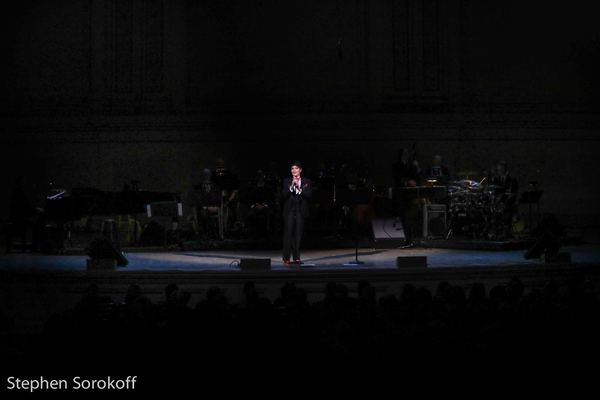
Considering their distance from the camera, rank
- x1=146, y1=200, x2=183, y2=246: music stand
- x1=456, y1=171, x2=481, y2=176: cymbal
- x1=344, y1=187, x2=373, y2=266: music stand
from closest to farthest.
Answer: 1. x1=344, y1=187, x2=373, y2=266: music stand
2. x1=146, y1=200, x2=183, y2=246: music stand
3. x1=456, y1=171, x2=481, y2=176: cymbal

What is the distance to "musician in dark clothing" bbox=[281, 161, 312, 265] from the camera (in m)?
11.2

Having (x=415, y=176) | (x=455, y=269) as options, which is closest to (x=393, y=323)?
(x=455, y=269)

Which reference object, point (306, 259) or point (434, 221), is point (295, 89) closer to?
point (434, 221)

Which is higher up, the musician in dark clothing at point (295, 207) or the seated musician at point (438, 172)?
the seated musician at point (438, 172)

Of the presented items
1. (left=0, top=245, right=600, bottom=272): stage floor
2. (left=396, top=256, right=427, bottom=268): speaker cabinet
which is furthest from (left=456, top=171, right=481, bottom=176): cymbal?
(left=396, top=256, right=427, bottom=268): speaker cabinet

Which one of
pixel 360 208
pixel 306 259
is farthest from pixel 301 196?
pixel 360 208

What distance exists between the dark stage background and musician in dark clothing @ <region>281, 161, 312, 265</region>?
5663mm

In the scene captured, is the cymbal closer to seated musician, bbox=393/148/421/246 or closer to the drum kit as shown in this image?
the drum kit

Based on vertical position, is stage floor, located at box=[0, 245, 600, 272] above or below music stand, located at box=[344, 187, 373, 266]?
below

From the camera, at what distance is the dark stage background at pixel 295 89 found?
16969 mm

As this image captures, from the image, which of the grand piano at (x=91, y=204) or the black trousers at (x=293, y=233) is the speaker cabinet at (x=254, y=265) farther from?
the grand piano at (x=91, y=204)

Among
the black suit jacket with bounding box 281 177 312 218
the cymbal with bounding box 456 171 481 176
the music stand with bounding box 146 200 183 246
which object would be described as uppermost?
the cymbal with bounding box 456 171 481 176

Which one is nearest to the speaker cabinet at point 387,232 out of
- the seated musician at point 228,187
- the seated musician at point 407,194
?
the seated musician at point 407,194

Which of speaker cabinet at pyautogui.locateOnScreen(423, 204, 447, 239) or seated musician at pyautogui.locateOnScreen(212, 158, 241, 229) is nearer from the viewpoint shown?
speaker cabinet at pyautogui.locateOnScreen(423, 204, 447, 239)
